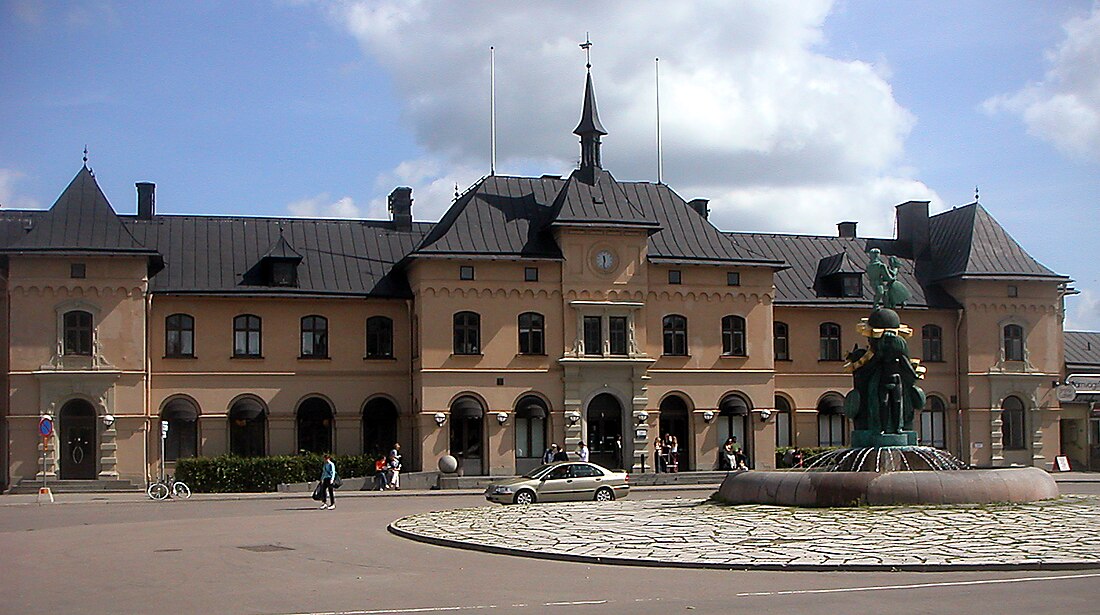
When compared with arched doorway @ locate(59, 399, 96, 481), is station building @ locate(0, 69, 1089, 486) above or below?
above

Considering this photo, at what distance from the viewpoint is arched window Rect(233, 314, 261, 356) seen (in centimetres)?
4816

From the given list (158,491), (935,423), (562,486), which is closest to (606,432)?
(562,486)

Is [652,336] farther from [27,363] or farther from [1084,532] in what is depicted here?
[1084,532]

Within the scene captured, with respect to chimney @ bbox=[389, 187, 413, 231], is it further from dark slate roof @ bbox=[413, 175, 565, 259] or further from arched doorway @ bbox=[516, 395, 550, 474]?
arched doorway @ bbox=[516, 395, 550, 474]

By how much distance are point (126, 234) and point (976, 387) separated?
33587 millimetres

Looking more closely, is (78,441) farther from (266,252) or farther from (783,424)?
(783,424)

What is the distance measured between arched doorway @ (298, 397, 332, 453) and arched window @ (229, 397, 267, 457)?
4.47ft

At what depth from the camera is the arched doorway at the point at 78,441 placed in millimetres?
45375

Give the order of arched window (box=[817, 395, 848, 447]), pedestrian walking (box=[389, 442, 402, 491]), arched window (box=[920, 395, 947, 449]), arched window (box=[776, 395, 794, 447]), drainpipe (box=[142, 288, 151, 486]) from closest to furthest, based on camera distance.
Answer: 1. pedestrian walking (box=[389, 442, 402, 491])
2. drainpipe (box=[142, 288, 151, 486])
3. arched window (box=[776, 395, 794, 447])
4. arched window (box=[817, 395, 848, 447])
5. arched window (box=[920, 395, 947, 449])

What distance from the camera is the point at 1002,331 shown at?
179ft

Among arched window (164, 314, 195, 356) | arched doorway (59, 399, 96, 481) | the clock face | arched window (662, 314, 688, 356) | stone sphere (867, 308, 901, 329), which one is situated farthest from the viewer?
arched window (662, 314, 688, 356)

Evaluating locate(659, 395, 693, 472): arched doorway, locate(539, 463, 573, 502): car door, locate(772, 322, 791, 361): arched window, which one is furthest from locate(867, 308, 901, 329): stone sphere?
locate(772, 322, 791, 361): arched window

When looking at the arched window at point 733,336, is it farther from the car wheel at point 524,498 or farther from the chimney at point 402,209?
the car wheel at point 524,498

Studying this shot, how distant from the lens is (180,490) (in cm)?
4312
